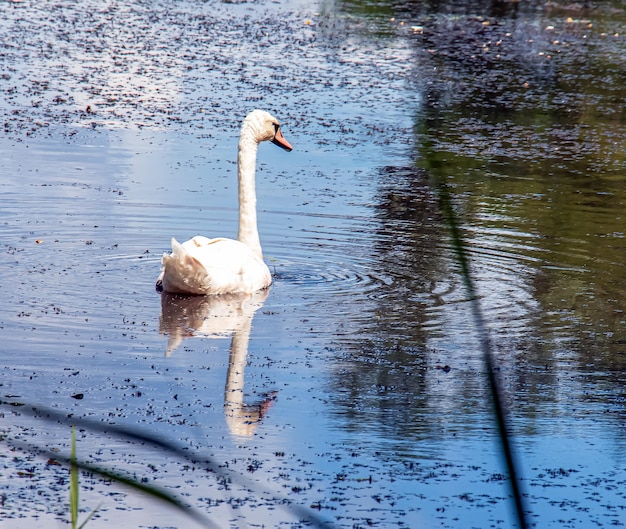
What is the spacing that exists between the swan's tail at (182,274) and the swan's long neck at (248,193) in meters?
0.84

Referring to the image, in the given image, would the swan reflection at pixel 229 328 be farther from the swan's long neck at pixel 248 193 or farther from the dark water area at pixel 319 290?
the swan's long neck at pixel 248 193

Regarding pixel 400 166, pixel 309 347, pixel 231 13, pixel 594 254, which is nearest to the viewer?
pixel 309 347

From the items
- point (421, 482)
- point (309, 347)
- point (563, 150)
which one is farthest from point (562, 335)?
point (563, 150)

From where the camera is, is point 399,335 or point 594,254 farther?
point 594,254

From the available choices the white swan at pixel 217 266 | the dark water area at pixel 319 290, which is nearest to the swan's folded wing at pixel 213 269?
the white swan at pixel 217 266

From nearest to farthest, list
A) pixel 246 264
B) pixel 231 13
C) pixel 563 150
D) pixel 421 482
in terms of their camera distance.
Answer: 1. pixel 421 482
2. pixel 246 264
3. pixel 563 150
4. pixel 231 13

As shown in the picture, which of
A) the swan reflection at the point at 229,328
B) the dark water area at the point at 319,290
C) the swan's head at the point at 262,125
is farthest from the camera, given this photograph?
the swan's head at the point at 262,125

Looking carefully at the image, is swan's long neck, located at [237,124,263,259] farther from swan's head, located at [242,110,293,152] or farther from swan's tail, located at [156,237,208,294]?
swan's tail, located at [156,237,208,294]

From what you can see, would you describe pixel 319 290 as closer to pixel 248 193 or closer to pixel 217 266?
pixel 217 266

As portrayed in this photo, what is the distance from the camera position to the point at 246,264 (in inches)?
346

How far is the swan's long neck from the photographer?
9.40 metres

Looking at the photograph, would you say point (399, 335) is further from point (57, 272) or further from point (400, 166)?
point (400, 166)

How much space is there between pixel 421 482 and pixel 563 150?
33.8 ft

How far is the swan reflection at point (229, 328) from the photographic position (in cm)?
604
